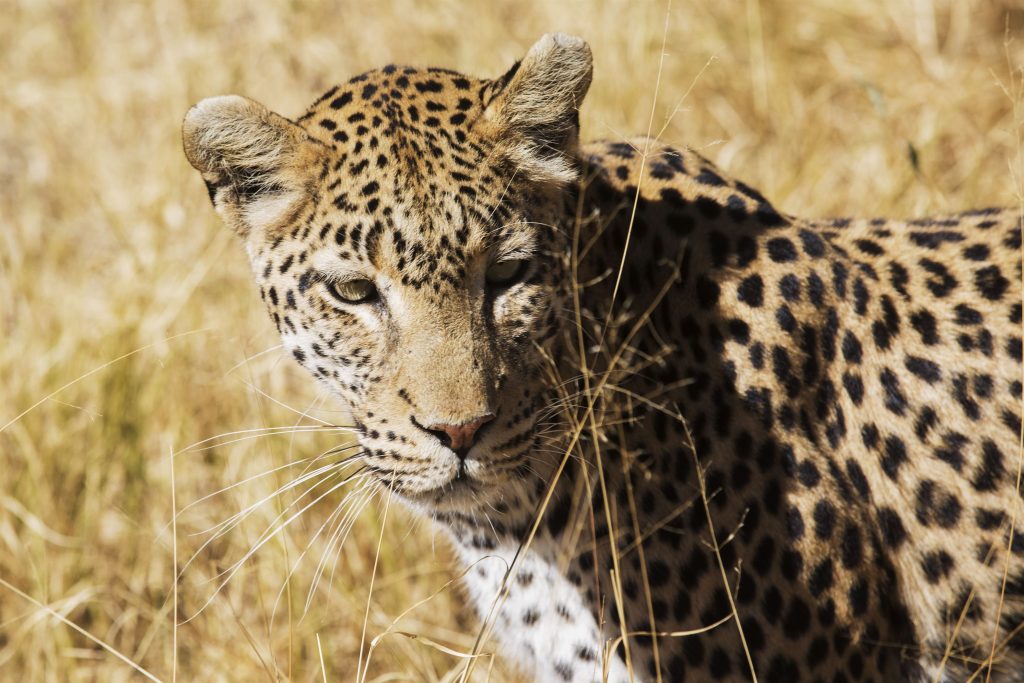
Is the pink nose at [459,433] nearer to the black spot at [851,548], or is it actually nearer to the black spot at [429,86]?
the black spot at [429,86]

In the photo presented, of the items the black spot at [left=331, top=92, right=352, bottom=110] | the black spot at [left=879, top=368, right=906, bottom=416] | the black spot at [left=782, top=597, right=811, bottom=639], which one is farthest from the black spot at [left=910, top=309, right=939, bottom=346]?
the black spot at [left=331, top=92, right=352, bottom=110]

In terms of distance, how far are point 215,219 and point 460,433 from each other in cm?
417

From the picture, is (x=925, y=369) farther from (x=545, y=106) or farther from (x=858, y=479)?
(x=545, y=106)

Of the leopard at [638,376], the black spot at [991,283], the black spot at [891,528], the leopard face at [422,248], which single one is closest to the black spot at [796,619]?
the leopard at [638,376]

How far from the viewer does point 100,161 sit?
8727 millimetres

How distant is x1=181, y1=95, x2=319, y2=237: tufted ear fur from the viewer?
4.12 m

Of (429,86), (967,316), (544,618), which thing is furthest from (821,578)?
(429,86)

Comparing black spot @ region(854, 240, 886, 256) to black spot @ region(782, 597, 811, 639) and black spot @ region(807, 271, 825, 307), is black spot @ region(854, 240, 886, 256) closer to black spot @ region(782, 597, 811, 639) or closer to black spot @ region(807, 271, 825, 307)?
black spot @ region(807, 271, 825, 307)

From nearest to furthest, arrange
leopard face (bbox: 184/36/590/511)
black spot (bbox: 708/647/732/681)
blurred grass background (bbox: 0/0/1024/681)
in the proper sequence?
leopard face (bbox: 184/36/590/511), black spot (bbox: 708/647/732/681), blurred grass background (bbox: 0/0/1024/681)

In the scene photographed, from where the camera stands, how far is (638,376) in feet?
Result: 14.5

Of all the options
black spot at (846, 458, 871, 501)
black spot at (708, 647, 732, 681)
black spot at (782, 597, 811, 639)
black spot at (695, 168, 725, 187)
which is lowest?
black spot at (708, 647, 732, 681)

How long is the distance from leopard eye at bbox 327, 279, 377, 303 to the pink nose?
0.50 meters

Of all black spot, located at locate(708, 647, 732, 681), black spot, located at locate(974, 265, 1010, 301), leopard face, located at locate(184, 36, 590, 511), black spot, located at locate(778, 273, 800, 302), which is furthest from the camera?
black spot, located at locate(974, 265, 1010, 301)

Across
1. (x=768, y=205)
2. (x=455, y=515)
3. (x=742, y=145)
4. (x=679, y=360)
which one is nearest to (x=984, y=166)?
(x=742, y=145)
